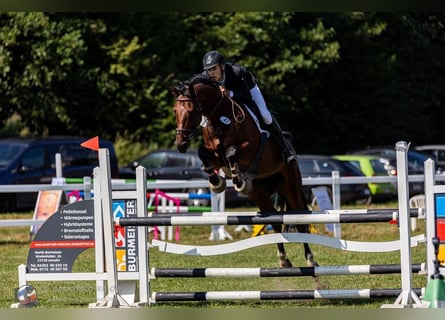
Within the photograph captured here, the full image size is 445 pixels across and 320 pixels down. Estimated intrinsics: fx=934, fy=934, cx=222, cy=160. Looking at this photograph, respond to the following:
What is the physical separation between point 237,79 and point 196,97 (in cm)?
77

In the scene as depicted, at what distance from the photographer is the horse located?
8.00 meters

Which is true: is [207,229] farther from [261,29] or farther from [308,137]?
[308,137]

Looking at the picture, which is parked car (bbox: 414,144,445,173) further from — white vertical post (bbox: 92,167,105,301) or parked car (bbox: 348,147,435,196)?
white vertical post (bbox: 92,167,105,301)

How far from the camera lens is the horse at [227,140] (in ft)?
26.2

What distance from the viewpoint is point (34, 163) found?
19938mm

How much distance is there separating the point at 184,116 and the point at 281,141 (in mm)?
1524

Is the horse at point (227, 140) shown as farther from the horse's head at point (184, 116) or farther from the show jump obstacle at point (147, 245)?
the show jump obstacle at point (147, 245)

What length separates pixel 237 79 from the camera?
873 centimetres

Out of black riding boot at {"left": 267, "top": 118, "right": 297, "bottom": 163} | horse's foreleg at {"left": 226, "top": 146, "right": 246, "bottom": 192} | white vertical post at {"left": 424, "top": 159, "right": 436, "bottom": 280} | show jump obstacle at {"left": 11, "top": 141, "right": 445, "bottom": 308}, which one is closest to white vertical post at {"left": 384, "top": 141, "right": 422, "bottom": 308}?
show jump obstacle at {"left": 11, "top": 141, "right": 445, "bottom": 308}

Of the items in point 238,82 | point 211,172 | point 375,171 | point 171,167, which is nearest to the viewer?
point 211,172

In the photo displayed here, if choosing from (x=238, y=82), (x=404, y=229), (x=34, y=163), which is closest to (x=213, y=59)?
(x=238, y=82)

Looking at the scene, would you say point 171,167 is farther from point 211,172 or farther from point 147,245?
point 147,245

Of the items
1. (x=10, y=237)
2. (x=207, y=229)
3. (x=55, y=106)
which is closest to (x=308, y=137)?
(x=55, y=106)

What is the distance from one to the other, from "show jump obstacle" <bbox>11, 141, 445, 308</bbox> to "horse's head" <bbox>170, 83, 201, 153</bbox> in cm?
46
